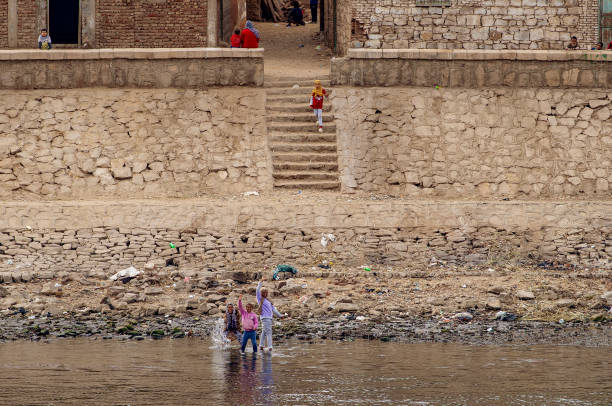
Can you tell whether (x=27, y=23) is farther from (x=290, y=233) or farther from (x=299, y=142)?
(x=290, y=233)

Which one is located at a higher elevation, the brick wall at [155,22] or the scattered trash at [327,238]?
the brick wall at [155,22]

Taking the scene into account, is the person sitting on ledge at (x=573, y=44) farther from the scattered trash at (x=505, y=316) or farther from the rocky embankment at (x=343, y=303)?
the scattered trash at (x=505, y=316)

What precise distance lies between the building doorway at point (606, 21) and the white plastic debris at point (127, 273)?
14.6 metres

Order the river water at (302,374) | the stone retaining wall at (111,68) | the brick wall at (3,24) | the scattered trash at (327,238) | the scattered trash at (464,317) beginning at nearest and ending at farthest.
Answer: the river water at (302,374) → the scattered trash at (464,317) → the scattered trash at (327,238) → the stone retaining wall at (111,68) → the brick wall at (3,24)

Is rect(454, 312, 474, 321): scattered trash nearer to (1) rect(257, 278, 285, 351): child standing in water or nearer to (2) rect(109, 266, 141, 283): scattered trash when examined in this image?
(1) rect(257, 278, 285, 351): child standing in water

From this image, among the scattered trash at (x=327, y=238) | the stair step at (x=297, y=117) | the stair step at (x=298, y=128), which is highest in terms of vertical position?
the stair step at (x=297, y=117)

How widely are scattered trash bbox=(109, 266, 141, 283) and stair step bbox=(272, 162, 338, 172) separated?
14.4ft

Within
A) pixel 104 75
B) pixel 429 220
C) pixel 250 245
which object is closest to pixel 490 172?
pixel 429 220

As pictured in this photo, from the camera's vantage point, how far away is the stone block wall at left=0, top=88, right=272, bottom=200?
24109 mm

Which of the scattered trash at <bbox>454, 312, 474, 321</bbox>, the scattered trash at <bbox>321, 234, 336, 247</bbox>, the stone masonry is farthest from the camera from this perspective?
the scattered trash at <bbox>321, 234, 336, 247</bbox>

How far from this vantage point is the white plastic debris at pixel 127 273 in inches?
834

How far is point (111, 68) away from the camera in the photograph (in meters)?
25.5

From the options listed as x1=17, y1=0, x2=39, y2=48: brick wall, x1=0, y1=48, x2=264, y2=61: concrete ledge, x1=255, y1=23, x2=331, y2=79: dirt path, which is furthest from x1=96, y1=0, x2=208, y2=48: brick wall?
x1=0, y1=48, x2=264, y2=61: concrete ledge

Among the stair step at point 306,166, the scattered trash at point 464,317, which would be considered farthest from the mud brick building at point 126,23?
the scattered trash at point 464,317
